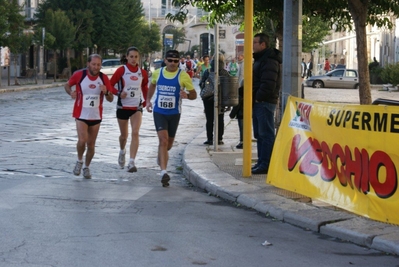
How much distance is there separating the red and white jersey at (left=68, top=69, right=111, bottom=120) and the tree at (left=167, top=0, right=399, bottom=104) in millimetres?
2227

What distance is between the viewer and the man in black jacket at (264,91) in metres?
11.1

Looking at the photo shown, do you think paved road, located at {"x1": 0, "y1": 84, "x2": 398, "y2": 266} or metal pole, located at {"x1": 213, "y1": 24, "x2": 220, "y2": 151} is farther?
metal pole, located at {"x1": 213, "y1": 24, "x2": 220, "y2": 151}

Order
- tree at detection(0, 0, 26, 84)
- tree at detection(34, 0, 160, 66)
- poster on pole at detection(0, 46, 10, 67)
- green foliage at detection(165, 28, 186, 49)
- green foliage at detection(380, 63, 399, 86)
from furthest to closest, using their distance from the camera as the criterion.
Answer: green foliage at detection(165, 28, 186, 49) → tree at detection(34, 0, 160, 66) → poster on pole at detection(0, 46, 10, 67) → green foliage at detection(380, 63, 399, 86) → tree at detection(0, 0, 26, 84)

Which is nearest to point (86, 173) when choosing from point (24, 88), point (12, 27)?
point (24, 88)

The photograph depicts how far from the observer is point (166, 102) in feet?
36.0

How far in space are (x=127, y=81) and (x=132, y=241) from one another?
488 cm

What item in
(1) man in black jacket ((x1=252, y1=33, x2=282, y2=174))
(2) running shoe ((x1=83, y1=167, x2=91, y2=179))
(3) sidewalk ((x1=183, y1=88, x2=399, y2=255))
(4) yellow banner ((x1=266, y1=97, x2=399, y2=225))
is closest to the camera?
(3) sidewalk ((x1=183, y1=88, x2=399, y2=255))

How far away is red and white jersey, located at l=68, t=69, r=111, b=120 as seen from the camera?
11.2 m

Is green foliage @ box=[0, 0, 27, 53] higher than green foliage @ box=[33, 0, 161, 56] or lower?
lower

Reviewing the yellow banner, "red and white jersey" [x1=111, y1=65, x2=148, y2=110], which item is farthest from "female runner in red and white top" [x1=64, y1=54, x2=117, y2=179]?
the yellow banner

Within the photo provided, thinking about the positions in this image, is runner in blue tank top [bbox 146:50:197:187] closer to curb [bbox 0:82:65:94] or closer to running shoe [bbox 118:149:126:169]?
running shoe [bbox 118:149:126:169]

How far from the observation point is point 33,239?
709 cm

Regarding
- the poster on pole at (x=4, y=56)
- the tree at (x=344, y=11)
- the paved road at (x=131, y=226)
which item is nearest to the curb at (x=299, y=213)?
the paved road at (x=131, y=226)

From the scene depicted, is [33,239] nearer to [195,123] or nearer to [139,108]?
[139,108]
